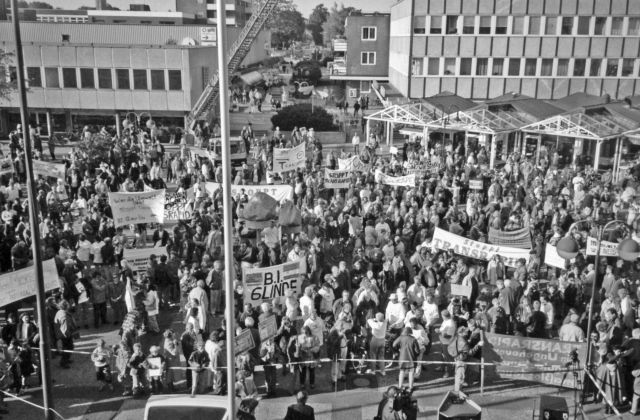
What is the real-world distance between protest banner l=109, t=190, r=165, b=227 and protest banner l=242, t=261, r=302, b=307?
18.8 feet

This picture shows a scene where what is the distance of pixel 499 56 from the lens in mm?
46906

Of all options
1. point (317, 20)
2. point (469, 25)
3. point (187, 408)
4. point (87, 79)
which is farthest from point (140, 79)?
point (317, 20)

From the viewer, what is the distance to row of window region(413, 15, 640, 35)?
45625 mm

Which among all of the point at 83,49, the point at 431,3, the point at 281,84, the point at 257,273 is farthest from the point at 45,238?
the point at 281,84

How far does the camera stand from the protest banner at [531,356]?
505 inches

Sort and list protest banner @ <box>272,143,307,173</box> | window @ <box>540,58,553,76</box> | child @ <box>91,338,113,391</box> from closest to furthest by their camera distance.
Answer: child @ <box>91,338,113,391</box>, protest banner @ <box>272,143,307,173</box>, window @ <box>540,58,553,76</box>

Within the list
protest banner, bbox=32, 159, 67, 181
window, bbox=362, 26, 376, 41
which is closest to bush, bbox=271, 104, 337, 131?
window, bbox=362, 26, 376, 41

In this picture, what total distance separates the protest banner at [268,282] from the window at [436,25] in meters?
36.1

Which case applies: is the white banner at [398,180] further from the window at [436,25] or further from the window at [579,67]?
the window at [579,67]

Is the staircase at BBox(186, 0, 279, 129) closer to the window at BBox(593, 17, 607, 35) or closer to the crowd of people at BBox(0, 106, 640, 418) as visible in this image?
the crowd of people at BBox(0, 106, 640, 418)

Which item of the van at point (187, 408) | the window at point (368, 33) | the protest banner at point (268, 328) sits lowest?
the van at point (187, 408)

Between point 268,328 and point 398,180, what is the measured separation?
11.4 metres

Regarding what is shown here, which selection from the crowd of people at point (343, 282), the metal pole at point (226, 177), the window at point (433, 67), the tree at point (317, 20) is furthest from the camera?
the tree at point (317, 20)

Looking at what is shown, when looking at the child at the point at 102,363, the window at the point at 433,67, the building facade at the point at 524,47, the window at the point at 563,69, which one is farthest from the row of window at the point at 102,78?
the child at the point at 102,363
